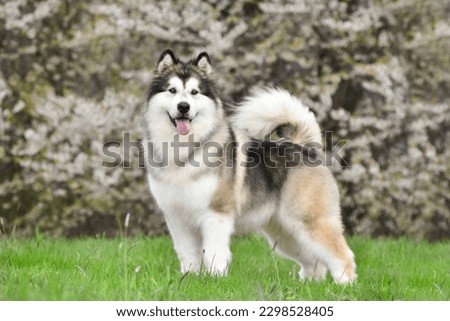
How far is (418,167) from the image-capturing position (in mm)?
8820

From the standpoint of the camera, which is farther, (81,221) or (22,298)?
(81,221)

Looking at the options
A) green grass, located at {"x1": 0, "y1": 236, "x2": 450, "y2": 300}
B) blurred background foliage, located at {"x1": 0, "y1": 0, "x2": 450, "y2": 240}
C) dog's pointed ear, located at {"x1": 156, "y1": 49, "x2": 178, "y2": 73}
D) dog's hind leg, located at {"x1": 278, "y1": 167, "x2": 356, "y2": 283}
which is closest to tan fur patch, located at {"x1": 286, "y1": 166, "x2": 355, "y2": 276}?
dog's hind leg, located at {"x1": 278, "y1": 167, "x2": 356, "y2": 283}

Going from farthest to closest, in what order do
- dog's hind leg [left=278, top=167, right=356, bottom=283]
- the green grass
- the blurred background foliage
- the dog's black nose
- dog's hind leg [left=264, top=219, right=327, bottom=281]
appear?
the blurred background foliage < dog's hind leg [left=264, top=219, right=327, bottom=281] < dog's hind leg [left=278, top=167, right=356, bottom=283] < the dog's black nose < the green grass

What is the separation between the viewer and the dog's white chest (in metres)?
4.91

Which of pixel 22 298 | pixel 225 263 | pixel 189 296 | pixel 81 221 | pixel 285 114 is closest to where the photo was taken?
pixel 22 298

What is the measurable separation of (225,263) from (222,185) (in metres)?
0.53

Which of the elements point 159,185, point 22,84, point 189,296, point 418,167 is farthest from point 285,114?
point 22,84

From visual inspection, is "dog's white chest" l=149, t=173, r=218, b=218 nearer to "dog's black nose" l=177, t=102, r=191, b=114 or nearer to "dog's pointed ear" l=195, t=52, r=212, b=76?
"dog's black nose" l=177, t=102, r=191, b=114

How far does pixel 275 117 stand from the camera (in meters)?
5.55

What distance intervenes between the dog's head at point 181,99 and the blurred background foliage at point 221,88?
3.23 metres

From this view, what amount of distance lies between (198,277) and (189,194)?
2.34 ft

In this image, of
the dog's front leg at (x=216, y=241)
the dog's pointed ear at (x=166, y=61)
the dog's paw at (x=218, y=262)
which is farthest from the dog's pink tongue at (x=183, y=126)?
the dog's paw at (x=218, y=262)

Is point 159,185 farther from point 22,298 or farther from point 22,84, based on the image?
point 22,84

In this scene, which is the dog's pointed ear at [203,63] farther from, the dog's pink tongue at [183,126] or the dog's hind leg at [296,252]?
the dog's hind leg at [296,252]
